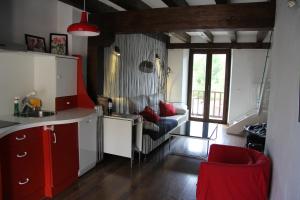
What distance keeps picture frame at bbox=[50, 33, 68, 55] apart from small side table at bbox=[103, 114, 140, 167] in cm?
115

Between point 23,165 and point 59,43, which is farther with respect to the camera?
point 59,43

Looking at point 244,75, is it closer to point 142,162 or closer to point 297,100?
point 142,162

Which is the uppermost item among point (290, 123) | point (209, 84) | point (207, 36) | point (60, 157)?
point (207, 36)

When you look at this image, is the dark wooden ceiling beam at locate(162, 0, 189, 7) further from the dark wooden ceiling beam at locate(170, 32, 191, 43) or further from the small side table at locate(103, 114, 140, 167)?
the dark wooden ceiling beam at locate(170, 32, 191, 43)

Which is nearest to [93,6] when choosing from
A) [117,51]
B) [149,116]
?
[117,51]

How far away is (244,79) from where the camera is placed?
660cm

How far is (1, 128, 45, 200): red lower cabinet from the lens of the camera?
2.21 meters

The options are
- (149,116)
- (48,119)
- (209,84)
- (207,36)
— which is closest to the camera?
(48,119)

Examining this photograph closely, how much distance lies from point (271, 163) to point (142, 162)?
2097 mm

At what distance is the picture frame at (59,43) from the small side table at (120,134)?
1.15m

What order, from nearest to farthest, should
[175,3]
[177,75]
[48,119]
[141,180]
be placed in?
[48,119] → [141,180] → [175,3] → [177,75]

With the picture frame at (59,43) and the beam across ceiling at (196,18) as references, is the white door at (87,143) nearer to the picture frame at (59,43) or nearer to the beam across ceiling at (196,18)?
the picture frame at (59,43)

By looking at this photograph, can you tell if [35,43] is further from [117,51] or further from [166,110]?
[166,110]

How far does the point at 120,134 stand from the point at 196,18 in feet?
6.49
